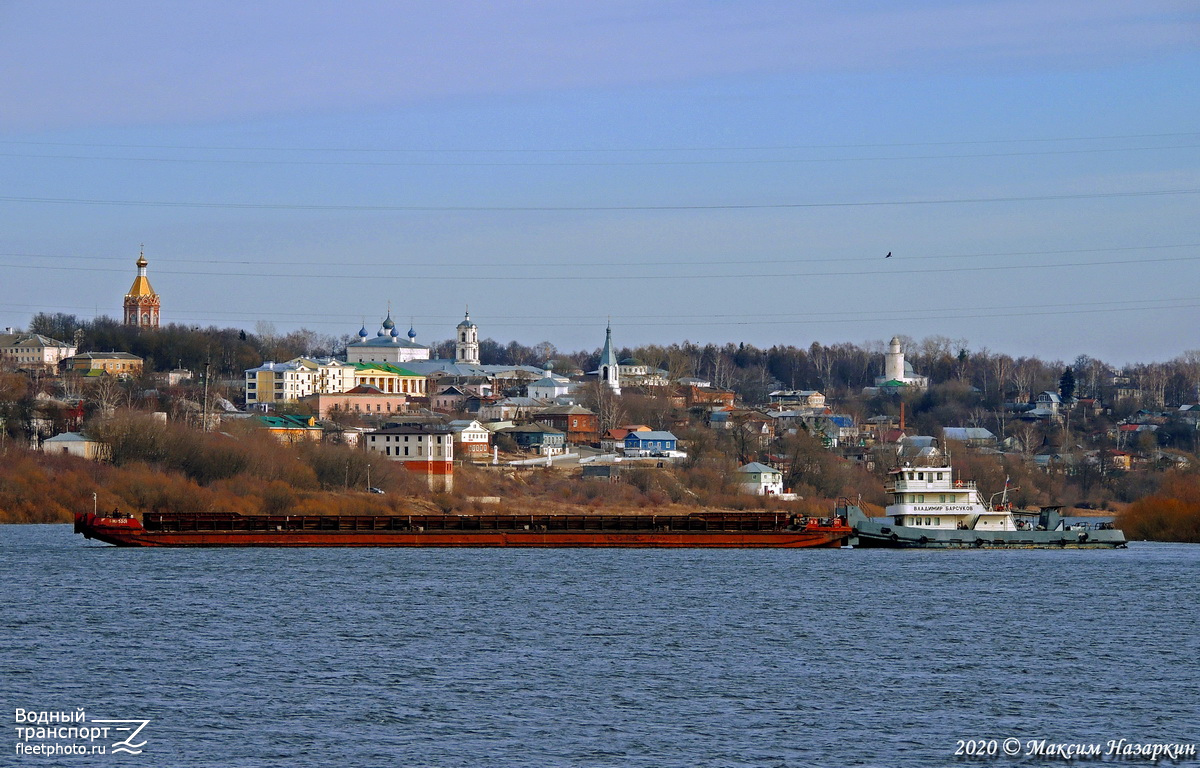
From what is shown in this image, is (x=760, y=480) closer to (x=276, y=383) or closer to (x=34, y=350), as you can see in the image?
(x=276, y=383)

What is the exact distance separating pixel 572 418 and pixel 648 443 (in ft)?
60.1

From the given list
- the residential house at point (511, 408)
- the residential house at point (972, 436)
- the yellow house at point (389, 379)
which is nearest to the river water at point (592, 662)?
the residential house at point (972, 436)

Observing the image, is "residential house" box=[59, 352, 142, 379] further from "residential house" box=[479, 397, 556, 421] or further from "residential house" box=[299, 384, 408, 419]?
"residential house" box=[479, 397, 556, 421]

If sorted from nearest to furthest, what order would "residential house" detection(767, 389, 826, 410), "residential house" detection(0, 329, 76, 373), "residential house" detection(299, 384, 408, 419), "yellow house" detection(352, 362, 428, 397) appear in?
"residential house" detection(299, 384, 408, 419) < "residential house" detection(0, 329, 76, 373) < "yellow house" detection(352, 362, 428, 397) < "residential house" detection(767, 389, 826, 410)

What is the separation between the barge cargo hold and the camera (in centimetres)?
6312

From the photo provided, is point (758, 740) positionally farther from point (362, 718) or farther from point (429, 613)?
point (429, 613)

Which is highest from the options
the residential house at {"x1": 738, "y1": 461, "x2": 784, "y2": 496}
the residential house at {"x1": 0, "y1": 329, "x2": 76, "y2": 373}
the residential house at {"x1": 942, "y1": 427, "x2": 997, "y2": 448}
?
the residential house at {"x1": 0, "y1": 329, "x2": 76, "y2": 373}

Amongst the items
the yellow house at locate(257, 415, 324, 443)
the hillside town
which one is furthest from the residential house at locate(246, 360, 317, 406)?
the yellow house at locate(257, 415, 324, 443)

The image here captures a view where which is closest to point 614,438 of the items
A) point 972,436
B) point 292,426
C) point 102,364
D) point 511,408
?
point 511,408

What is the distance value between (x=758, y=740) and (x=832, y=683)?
18.1ft

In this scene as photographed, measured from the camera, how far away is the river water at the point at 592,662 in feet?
83.8

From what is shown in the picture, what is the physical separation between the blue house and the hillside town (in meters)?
0.16

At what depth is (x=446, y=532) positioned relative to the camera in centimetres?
6538

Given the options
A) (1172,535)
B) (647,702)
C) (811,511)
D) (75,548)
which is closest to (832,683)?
(647,702)
